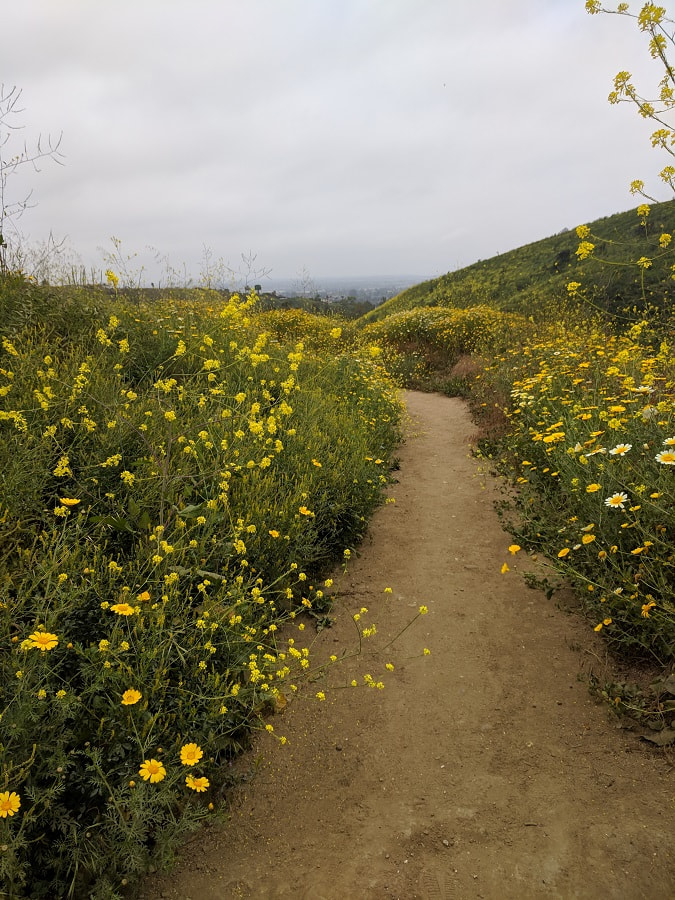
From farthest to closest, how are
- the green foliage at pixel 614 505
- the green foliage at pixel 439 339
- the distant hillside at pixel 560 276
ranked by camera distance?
1. the distant hillside at pixel 560 276
2. the green foliage at pixel 439 339
3. the green foliage at pixel 614 505

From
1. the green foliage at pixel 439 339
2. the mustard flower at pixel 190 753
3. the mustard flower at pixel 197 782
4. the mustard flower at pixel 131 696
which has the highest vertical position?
the green foliage at pixel 439 339

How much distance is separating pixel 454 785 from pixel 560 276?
20395mm

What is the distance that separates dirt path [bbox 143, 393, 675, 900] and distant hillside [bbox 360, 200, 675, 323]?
37.0ft

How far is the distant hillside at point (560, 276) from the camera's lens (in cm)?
1479

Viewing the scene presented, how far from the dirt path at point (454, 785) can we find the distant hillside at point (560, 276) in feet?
37.0

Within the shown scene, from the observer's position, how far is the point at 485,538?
4.49 m

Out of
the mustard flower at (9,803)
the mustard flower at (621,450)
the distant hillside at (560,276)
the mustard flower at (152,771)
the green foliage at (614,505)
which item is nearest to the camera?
the mustard flower at (9,803)

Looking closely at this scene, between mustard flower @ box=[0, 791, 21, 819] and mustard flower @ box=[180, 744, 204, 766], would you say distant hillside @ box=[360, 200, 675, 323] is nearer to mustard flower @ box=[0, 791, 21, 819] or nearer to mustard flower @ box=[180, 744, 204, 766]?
mustard flower @ box=[180, 744, 204, 766]

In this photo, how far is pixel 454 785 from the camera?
2.34 m

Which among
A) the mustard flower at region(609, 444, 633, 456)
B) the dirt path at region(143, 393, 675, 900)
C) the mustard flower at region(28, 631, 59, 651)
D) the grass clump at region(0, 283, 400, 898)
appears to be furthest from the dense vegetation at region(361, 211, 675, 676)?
the mustard flower at region(28, 631, 59, 651)

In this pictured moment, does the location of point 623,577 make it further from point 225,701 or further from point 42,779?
point 42,779

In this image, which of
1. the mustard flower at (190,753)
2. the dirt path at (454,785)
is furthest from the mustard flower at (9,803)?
the dirt path at (454,785)

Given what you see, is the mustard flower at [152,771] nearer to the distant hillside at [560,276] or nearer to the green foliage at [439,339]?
the green foliage at [439,339]

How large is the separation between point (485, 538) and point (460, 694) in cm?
183
